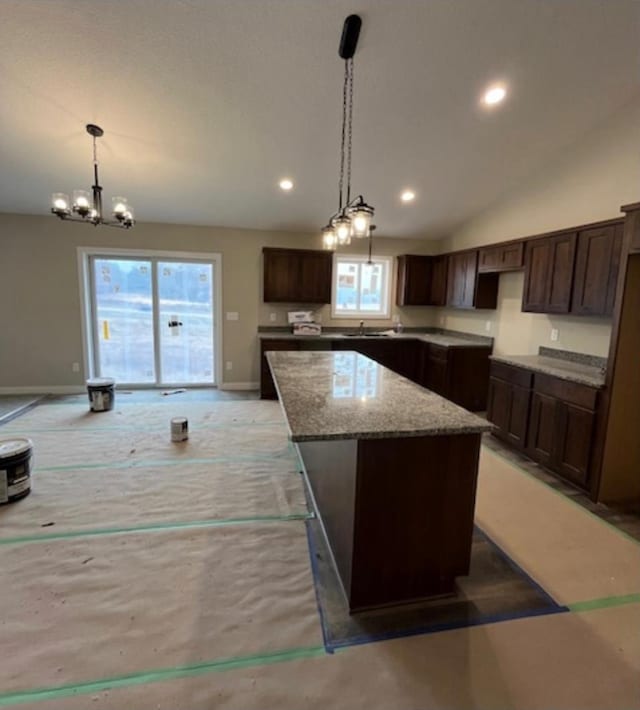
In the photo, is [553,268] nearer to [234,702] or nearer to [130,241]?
[234,702]

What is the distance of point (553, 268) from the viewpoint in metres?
3.74

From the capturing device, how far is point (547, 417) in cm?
340

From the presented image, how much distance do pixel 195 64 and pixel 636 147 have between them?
3607mm

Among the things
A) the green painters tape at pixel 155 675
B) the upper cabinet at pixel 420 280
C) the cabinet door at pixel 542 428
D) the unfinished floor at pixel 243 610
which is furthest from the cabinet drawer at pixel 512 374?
the green painters tape at pixel 155 675

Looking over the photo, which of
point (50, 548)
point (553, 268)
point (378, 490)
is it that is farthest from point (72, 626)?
point (553, 268)

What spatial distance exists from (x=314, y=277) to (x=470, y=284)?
7.32 feet

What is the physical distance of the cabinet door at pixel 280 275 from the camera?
5637 millimetres

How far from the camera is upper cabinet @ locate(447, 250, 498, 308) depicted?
16.6 ft

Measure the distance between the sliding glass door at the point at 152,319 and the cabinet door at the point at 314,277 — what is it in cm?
139

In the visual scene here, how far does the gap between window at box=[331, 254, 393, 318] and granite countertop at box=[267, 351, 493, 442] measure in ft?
11.0

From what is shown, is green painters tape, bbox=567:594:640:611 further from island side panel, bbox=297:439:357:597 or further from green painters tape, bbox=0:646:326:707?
green painters tape, bbox=0:646:326:707

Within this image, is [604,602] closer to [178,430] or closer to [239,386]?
[178,430]

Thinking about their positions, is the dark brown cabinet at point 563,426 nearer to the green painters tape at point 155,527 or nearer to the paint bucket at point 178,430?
the green painters tape at point 155,527

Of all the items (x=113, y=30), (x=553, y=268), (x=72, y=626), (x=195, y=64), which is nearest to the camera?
(x=72, y=626)
